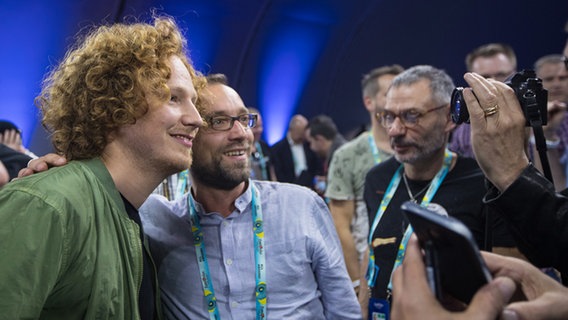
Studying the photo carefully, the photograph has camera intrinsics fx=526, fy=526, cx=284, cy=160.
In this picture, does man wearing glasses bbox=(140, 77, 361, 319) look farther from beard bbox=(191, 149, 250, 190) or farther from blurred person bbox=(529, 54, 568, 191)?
blurred person bbox=(529, 54, 568, 191)

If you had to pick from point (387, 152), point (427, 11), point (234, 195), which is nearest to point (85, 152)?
point (234, 195)

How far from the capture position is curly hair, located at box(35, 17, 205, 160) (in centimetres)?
175

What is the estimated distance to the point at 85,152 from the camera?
69.2 inches

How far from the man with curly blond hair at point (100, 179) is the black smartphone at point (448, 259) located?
99cm

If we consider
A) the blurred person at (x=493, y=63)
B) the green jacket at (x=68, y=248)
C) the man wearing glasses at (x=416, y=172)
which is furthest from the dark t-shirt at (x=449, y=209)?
the blurred person at (x=493, y=63)

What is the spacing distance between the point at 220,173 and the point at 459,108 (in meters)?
0.96

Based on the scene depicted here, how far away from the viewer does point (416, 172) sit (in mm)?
2521

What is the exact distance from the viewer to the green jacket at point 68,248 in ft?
4.33

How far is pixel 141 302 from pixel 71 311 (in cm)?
33

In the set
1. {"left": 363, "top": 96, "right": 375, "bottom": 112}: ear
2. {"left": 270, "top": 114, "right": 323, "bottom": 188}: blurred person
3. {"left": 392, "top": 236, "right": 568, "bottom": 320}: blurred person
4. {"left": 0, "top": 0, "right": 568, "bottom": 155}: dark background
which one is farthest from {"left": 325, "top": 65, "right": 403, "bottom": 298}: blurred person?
{"left": 0, "top": 0, "right": 568, "bottom": 155}: dark background

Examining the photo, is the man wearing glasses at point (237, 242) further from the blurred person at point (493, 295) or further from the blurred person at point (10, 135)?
the blurred person at point (10, 135)

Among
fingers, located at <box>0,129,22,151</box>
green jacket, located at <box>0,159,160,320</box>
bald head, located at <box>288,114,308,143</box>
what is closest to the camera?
green jacket, located at <box>0,159,160,320</box>

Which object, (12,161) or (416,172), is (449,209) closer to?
(416,172)

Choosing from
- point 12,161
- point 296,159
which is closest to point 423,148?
point 12,161
